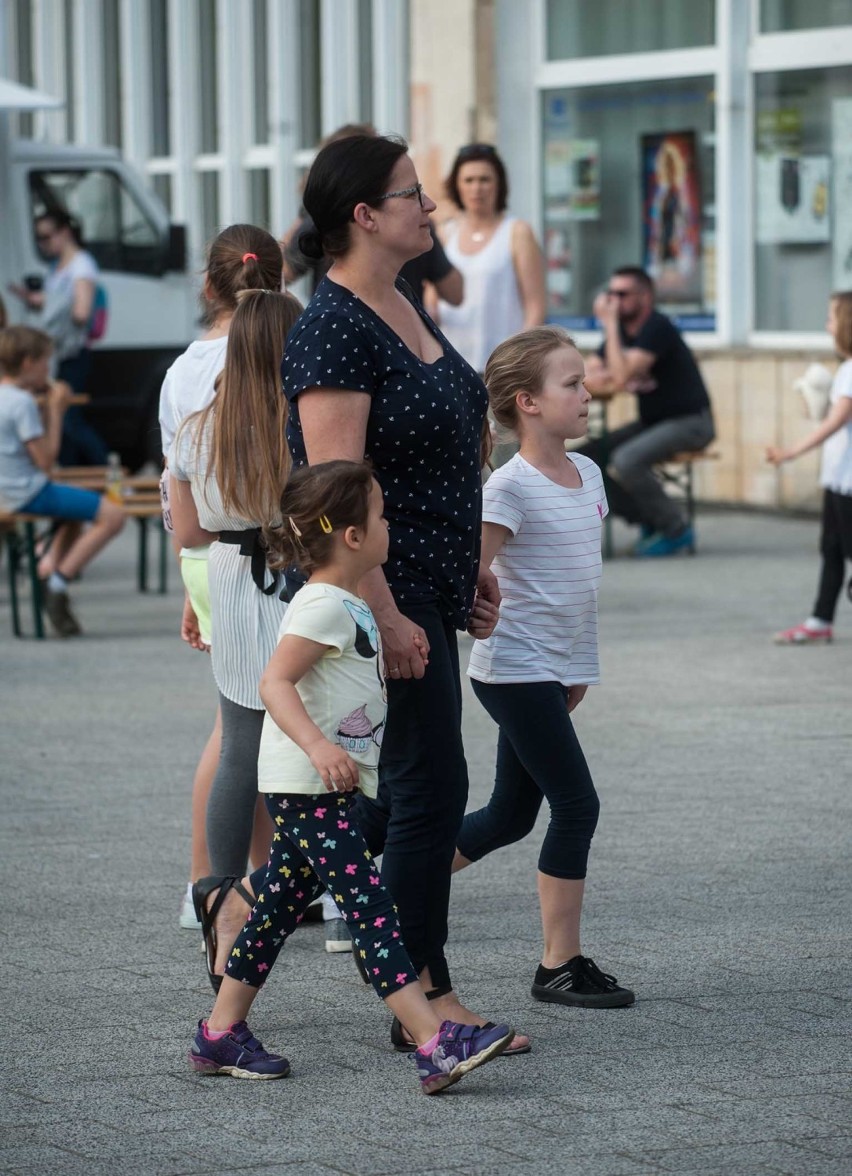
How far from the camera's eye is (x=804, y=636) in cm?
964

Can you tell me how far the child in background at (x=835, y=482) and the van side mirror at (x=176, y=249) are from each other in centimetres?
834

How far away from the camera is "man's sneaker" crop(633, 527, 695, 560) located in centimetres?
1293

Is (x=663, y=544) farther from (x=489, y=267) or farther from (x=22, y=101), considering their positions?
(x=22, y=101)

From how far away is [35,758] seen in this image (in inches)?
299

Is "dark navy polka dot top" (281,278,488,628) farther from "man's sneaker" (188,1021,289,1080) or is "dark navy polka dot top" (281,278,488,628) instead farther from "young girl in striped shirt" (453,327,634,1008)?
"man's sneaker" (188,1021,289,1080)

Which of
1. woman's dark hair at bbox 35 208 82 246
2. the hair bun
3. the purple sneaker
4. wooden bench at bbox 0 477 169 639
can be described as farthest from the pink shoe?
woman's dark hair at bbox 35 208 82 246

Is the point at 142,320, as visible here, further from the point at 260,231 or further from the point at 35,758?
the point at 260,231

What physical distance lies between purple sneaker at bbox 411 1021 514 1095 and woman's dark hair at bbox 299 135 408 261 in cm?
153

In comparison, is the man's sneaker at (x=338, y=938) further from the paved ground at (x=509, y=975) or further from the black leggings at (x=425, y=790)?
the black leggings at (x=425, y=790)

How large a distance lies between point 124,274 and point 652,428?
5963 mm

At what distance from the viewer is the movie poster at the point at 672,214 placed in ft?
53.2

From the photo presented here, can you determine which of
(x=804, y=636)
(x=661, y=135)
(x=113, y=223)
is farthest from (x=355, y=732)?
(x=113, y=223)

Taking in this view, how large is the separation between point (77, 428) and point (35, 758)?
7226 mm

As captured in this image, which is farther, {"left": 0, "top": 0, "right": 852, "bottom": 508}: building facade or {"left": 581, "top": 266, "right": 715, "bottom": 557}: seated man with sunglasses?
{"left": 0, "top": 0, "right": 852, "bottom": 508}: building facade
